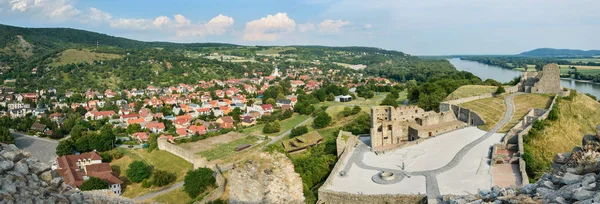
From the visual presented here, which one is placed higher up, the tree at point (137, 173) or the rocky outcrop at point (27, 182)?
the rocky outcrop at point (27, 182)

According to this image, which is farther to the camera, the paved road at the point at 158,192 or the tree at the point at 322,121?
the tree at the point at 322,121

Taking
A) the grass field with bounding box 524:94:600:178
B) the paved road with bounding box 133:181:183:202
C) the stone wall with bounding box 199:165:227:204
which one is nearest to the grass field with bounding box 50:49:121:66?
the paved road with bounding box 133:181:183:202

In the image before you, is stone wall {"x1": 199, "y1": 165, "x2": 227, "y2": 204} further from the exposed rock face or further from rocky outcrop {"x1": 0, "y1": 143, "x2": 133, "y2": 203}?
rocky outcrop {"x1": 0, "y1": 143, "x2": 133, "y2": 203}

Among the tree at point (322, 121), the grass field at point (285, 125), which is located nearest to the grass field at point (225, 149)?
the grass field at point (285, 125)

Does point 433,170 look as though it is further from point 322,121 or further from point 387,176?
Result: point 322,121

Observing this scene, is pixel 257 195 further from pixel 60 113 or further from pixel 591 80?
pixel 591 80

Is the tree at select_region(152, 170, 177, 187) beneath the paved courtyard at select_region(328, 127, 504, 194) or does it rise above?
beneath

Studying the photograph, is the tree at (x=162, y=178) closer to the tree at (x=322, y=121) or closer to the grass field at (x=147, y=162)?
the grass field at (x=147, y=162)

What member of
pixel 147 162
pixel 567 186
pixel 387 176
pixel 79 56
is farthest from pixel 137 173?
pixel 79 56
